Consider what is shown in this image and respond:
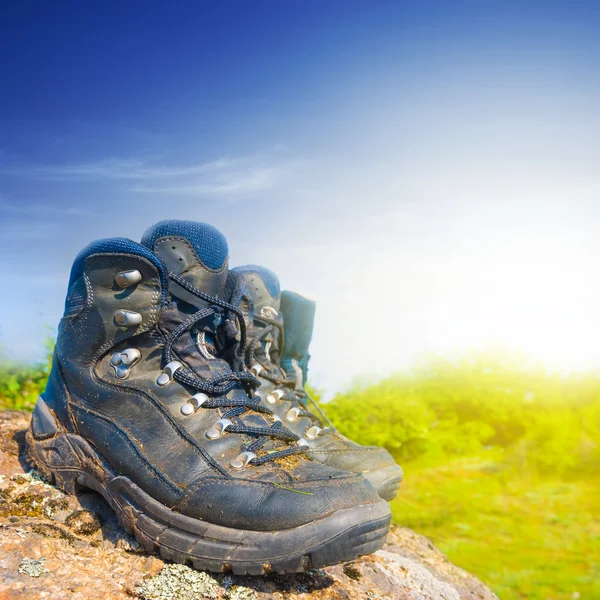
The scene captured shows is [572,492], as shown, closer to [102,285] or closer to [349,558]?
[349,558]

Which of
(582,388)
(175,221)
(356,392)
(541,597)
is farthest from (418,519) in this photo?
(175,221)

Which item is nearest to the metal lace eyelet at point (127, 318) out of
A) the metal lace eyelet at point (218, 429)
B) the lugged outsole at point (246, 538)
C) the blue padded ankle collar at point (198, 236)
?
the blue padded ankle collar at point (198, 236)

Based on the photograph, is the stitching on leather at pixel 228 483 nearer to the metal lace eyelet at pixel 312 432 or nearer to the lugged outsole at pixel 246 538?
the lugged outsole at pixel 246 538

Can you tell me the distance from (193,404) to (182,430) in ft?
0.40

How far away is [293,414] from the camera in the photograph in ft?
11.5

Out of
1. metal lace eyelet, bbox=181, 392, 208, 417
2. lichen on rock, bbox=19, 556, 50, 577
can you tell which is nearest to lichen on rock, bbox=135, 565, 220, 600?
lichen on rock, bbox=19, 556, 50, 577

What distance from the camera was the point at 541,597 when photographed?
15.0 feet

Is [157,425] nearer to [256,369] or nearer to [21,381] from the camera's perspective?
[256,369]

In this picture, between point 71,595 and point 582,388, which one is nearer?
point 71,595

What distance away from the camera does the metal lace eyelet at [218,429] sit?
2.50m

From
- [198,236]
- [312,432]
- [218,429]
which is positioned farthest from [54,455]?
[312,432]

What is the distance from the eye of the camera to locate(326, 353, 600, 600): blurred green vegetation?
207 inches

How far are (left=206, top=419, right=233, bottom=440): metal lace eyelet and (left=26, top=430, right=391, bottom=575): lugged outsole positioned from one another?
13.4 inches

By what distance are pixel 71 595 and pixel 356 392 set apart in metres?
5.69
